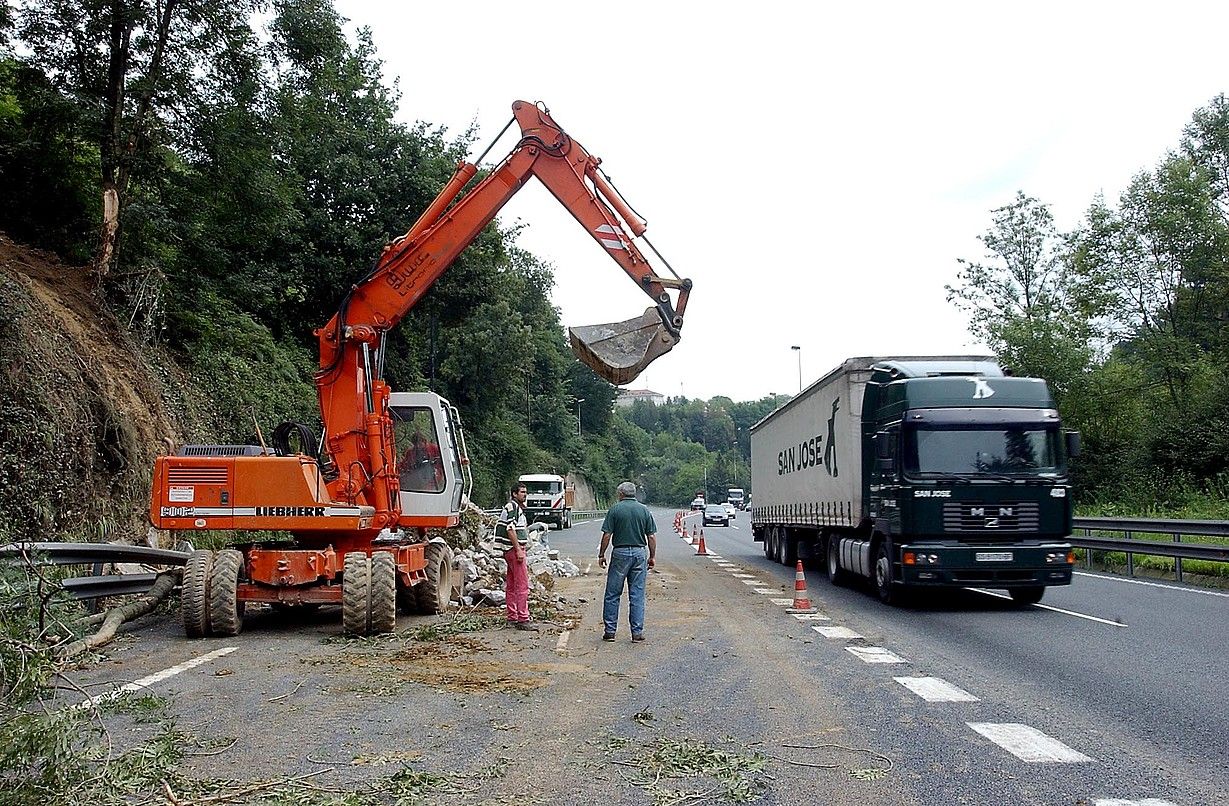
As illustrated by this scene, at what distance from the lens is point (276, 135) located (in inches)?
836

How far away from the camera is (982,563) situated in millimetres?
13219

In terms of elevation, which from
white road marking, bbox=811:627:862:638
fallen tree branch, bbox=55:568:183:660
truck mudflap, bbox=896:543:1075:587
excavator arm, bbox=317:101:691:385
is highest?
excavator arm, bbox=317:101:691:385

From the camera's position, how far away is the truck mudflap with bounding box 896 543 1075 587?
520 inches

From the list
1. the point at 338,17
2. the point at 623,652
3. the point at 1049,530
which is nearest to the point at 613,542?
the point at 623,652

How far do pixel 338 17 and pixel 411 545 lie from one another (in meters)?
13.7

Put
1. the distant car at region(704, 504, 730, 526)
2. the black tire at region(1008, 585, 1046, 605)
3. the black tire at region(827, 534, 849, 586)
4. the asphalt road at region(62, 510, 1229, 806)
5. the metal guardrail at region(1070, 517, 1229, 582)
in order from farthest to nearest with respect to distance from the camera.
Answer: the distant car at region(704, 504, 730, 526)
the black tire at region(827, 534, 849, 586)
the metal guardrail at region(1070, 517, 1229, 582)
the black tire at region(1008, 585, 1046, 605)
the asphalt road at region(62, 510, 1229, 806)

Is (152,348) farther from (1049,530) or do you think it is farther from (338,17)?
(1049,530)

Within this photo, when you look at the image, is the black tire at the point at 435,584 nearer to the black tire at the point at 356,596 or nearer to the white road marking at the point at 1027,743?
the black tire at the point at 356,596

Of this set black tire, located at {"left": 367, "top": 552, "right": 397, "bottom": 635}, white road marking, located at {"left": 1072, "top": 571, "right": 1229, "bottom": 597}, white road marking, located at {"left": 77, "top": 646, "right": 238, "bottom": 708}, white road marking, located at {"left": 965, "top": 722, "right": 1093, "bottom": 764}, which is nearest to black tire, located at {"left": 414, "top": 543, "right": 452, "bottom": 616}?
black tire, located at {"left": 367, "top": 552, "right": 397, "bottom": 635}

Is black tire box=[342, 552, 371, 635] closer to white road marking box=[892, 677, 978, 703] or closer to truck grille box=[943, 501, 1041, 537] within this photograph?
white road marking box=[892, 677, 978, 703]

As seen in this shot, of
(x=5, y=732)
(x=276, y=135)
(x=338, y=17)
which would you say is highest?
(x=338, y=17)

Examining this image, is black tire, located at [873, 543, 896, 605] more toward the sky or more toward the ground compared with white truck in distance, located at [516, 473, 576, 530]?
more toward the ground

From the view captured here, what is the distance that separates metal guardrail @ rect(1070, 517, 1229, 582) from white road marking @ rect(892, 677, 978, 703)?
32.4 feet

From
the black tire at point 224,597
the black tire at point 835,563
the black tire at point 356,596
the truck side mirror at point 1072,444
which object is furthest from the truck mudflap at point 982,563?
the black tire at point 224,597
